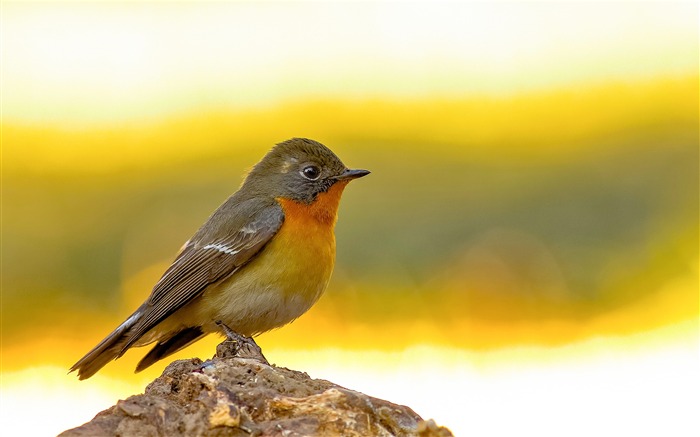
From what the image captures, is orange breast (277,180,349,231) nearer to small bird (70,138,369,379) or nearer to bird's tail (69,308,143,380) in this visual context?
small bird (70,138,369,379)

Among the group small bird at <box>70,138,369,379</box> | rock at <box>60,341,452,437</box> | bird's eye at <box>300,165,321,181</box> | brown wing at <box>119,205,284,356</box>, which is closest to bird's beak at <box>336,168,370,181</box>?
small bird at <box>70,138,369,379</box>

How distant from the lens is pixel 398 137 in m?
20.1

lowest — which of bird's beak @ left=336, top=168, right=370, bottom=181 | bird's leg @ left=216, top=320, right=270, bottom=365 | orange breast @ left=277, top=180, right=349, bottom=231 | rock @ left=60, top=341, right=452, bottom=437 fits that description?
rock @ left=60, top=341, right=452, bottom=437

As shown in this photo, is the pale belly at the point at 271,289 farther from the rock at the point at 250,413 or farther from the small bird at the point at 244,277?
the rock at the point at 250,413

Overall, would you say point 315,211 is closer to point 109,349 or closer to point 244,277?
point 244,277

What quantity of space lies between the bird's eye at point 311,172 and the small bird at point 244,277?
0.03 metres

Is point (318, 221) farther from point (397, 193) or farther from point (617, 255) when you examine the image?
point (397, 193)

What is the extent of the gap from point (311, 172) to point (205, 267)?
47.1 inches

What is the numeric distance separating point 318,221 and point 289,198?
364 millimetres

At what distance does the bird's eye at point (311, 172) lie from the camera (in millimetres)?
9477

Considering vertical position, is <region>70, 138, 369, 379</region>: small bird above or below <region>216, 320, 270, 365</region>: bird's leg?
above

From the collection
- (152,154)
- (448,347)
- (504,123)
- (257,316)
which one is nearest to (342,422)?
(257,316)

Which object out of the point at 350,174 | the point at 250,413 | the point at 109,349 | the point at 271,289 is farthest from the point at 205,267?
the point at 250,413

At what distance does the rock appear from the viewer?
5.75 metres
